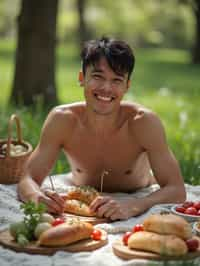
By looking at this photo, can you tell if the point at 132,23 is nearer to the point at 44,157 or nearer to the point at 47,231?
the point at 44,157

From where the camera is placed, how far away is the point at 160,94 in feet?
55.1

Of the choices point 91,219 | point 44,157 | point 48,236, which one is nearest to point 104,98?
point 44,157

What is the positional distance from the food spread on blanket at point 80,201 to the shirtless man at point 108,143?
0.36 ft

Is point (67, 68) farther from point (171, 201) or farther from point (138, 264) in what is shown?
point (138, 264)

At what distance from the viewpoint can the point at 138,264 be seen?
4590mm

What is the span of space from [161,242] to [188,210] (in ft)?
3.07

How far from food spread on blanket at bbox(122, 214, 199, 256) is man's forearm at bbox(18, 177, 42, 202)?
1202 millimetres

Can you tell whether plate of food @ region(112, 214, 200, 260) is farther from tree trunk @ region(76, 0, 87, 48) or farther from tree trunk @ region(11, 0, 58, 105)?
tree trunk @ region(76, 0, 87, 48)

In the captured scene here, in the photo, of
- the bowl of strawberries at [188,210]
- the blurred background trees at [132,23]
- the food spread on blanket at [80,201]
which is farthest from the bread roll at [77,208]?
the blurred background trees at [132,23]

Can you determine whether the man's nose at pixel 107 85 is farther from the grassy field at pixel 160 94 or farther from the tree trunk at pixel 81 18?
the tree trunk at pixel 81 18

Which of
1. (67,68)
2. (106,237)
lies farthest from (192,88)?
(106,237)

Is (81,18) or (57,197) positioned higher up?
(57,197)

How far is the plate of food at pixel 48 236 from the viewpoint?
4828mm

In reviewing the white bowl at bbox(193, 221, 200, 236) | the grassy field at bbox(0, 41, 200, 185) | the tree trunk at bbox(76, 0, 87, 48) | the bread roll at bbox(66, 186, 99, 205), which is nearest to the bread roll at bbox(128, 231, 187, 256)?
the white bowl at bbox(193, 221, 200, 236)
